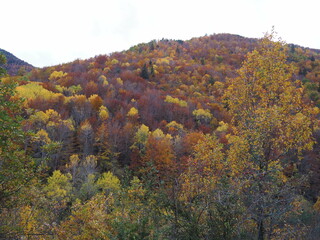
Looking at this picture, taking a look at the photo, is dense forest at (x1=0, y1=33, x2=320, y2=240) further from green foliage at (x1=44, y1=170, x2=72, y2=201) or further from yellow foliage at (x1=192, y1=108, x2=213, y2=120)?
yellow foliage at (x1=192, y1=108, x2=213, y2=120)

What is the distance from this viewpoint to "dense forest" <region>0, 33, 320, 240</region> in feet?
20.0

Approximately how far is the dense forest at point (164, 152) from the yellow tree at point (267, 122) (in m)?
0.04

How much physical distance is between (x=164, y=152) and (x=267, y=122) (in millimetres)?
37154

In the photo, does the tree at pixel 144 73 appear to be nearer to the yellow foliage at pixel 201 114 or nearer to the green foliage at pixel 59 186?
the yellow foliage at pixel 201 114

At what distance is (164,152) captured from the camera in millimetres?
43719

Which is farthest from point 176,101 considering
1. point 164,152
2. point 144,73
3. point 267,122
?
point 267,122

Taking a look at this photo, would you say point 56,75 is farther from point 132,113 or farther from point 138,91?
point 132,113

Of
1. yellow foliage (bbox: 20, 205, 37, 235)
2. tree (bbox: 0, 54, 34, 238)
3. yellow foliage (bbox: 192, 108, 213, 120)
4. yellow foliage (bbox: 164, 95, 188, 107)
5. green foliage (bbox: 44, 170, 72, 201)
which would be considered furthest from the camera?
yellow foliage (bbox: 164, 95, 188, 107)

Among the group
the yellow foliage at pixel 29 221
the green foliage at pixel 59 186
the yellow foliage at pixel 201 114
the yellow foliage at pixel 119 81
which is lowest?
the green foliage at pixel 59 186

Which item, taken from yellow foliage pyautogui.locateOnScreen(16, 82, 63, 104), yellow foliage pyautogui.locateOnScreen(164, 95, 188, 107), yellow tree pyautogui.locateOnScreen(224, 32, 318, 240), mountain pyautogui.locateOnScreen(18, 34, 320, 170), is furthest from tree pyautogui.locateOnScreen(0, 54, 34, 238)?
yellow foliage pyautogui.locateOnScreen(164, 95, 188, 107)

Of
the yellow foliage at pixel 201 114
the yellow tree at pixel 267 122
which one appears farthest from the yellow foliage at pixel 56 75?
the yellow tree at pixel 267 122

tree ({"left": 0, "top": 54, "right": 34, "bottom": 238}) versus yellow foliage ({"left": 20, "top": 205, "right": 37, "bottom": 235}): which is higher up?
tree ({"left": 0, "top": 54, "right": 34, "bottom": 238})

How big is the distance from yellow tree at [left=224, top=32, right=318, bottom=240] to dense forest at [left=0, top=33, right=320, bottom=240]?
0.13 feet

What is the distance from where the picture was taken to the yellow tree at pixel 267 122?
6.75 meters
